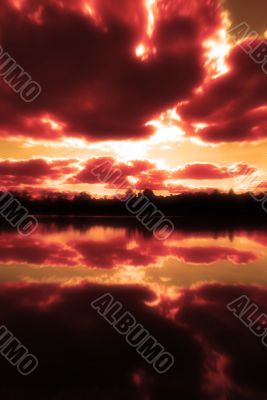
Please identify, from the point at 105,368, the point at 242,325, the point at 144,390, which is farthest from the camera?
the point at 242,325

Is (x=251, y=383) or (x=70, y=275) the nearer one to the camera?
(x=251, y=383)

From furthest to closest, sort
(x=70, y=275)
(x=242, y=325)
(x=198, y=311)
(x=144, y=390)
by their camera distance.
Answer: (x=70, y=275)
(x=198, y=311)
(x=242, y=325)
(x=144, y=390)

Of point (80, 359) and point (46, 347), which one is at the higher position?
point (80, 359)

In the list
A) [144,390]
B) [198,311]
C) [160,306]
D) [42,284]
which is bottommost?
[42,284]

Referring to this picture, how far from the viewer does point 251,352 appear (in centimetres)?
583

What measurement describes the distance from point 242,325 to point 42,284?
629 centimetres

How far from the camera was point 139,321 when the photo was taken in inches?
284

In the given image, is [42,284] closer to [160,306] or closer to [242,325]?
[160,306]

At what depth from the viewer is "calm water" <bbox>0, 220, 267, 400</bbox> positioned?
477 centimetres

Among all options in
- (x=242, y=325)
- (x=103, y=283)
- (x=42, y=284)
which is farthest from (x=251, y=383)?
(x=42, y=284)

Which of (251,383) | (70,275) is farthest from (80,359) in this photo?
(70,275)

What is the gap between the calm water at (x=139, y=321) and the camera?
15.7 ft

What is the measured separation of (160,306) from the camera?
8141mm

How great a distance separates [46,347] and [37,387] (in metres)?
1.16
